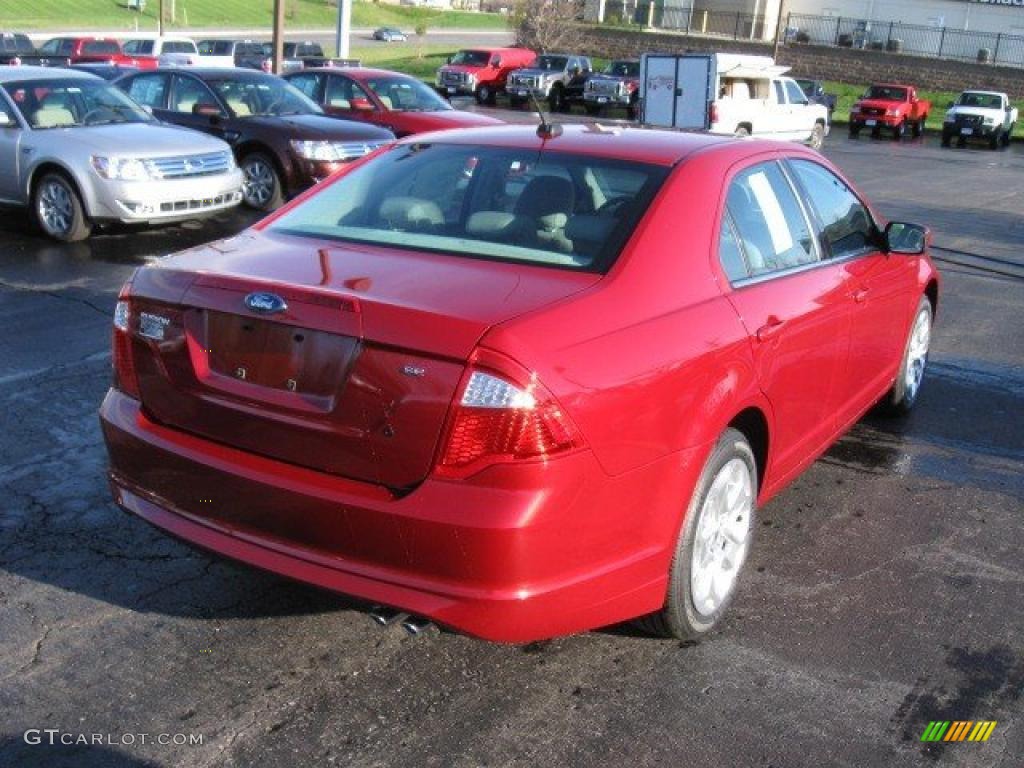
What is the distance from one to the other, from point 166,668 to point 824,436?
2856 mm

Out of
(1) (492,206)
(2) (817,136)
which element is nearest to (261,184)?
Answer: (1) (492,206)

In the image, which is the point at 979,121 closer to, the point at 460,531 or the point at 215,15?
the point at 460,531

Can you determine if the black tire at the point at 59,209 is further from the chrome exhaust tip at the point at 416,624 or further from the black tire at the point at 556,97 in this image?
the black tire at the point at 556,97

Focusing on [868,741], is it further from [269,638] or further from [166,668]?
[166,668]

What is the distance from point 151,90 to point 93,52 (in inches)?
934

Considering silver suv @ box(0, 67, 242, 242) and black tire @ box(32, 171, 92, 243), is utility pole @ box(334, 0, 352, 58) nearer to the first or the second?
silver suv @ box(0, 67, 242, 242)

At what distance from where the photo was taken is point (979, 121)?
3616 cm

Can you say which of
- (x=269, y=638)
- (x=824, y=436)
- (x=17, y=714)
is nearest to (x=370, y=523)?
(x=269, y=638)

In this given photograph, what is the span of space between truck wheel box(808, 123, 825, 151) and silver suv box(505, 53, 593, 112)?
1067 centimetres

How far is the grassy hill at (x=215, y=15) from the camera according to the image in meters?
67.6

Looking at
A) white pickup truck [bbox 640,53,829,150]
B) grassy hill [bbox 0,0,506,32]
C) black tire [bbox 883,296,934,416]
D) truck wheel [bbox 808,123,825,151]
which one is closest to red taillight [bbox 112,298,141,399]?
black tire [bbox 883,296,934,416]

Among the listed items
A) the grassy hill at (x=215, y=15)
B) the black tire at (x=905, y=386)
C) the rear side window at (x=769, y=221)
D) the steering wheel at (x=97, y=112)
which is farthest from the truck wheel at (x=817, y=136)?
the grassy hill at (x=215, y=15)

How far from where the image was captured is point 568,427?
316cm

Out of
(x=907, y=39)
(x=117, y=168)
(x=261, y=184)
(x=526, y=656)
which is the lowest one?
(x=526, y=656)
